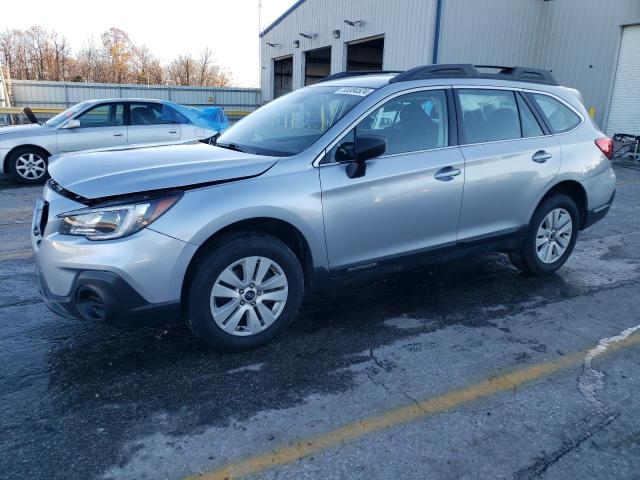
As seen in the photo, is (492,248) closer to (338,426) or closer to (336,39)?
(338,426)

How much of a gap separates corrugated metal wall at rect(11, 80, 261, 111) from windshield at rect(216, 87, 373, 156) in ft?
86.1

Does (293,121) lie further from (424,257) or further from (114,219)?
(114,219)

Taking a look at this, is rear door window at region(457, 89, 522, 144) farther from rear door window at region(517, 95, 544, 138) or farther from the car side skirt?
the car side skirt

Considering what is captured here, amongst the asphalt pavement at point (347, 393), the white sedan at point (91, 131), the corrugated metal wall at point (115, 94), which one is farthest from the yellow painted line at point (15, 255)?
the corrugated metal wall at point (115, 94)

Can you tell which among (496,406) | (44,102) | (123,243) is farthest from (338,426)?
(44,102)

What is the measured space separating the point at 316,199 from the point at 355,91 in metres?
1.06

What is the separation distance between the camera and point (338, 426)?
2688mm

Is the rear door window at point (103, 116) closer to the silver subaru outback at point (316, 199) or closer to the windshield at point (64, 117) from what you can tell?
the windshield at point (64, 117)

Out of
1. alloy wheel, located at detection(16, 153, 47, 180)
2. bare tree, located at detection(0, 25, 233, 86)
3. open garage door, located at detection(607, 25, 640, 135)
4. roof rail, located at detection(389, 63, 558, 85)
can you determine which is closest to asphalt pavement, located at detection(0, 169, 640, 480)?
roof rail, located at detection(389, 63, 558, 85)

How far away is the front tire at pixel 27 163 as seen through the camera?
30.8 feet

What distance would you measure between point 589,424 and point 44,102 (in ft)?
98.5

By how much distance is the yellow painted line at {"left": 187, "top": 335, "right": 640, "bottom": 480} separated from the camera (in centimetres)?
238

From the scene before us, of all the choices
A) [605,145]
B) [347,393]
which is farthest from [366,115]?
[605,145]

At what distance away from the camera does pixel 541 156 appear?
4578 mm
